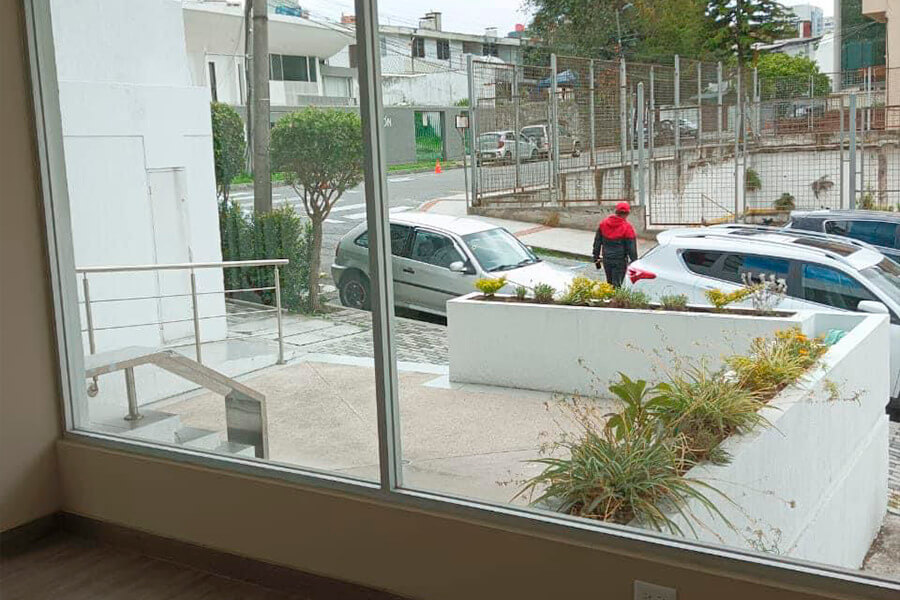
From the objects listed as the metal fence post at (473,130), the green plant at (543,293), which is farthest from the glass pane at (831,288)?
the metal fence post at (473,130)

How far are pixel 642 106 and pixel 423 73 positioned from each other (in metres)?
0.67

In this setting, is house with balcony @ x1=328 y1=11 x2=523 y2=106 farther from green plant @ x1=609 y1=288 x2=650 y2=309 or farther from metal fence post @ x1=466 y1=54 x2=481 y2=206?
green plant @ x1=609 y1=288 x2=650 y2=309

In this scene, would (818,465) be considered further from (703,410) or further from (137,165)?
(137,165)

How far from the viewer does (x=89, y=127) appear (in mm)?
3834

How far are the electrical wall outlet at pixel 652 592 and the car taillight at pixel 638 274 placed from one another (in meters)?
0.94

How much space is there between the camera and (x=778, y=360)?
2.91m

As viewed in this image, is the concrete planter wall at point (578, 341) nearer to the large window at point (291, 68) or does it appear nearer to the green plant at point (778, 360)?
the green plant at point (778, 360)

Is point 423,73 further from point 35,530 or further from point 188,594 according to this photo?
point 35,530

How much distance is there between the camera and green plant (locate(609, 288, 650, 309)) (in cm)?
309

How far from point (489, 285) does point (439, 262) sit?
19 centimetres

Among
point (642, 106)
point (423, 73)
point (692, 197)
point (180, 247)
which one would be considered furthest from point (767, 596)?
point (180, 247)

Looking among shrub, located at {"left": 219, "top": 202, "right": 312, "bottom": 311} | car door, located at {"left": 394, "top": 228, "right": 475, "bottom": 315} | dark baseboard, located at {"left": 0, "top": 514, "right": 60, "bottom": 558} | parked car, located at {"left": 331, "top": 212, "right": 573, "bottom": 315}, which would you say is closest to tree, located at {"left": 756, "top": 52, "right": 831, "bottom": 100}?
parked car, located at {"left": 331, "top": 212, "right": 573, "bottom": 315}

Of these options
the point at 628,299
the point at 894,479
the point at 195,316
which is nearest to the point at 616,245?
the point at 628,299

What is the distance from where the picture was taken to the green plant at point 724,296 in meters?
3.01
